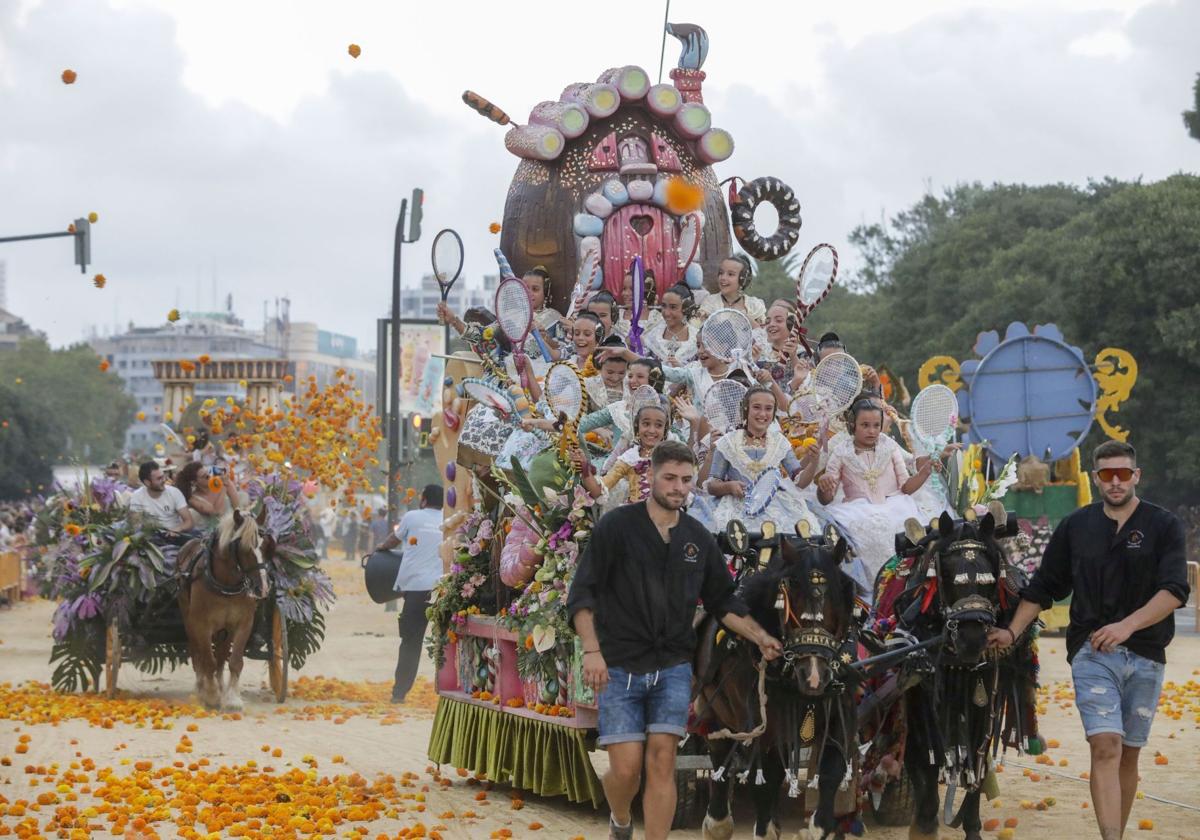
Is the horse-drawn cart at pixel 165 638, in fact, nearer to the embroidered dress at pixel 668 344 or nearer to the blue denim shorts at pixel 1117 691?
the embroidered dress at pixel 668 344

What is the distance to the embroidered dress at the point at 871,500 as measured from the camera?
9.90 meters

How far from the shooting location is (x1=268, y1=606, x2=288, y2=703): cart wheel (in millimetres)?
15930

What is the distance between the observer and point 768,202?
549 inches

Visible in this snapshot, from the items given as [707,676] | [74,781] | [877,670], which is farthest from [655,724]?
[74,781]

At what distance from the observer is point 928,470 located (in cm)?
1040

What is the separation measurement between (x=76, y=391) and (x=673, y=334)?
3302 inches

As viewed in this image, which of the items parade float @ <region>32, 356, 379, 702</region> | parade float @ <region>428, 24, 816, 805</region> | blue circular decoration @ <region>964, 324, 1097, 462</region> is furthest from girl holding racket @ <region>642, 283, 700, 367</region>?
blue circular decoration @ <region>964, 324, 1097, 462</region>

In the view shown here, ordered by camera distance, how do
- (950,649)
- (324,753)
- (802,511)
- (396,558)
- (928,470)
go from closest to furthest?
(950,649) < (802,511) < (928,470) < (324,753) < (396,558)

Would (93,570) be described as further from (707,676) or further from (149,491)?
(707,676)

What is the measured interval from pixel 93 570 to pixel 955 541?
9.33m

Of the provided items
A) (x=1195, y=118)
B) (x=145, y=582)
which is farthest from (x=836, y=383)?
(x=1195, y=118)

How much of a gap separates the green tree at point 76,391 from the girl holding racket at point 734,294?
7610 cm

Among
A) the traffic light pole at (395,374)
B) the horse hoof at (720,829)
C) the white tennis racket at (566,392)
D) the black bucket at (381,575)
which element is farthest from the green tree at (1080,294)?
the horse hoof at (720,829)

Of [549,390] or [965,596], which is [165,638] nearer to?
[549,390]
